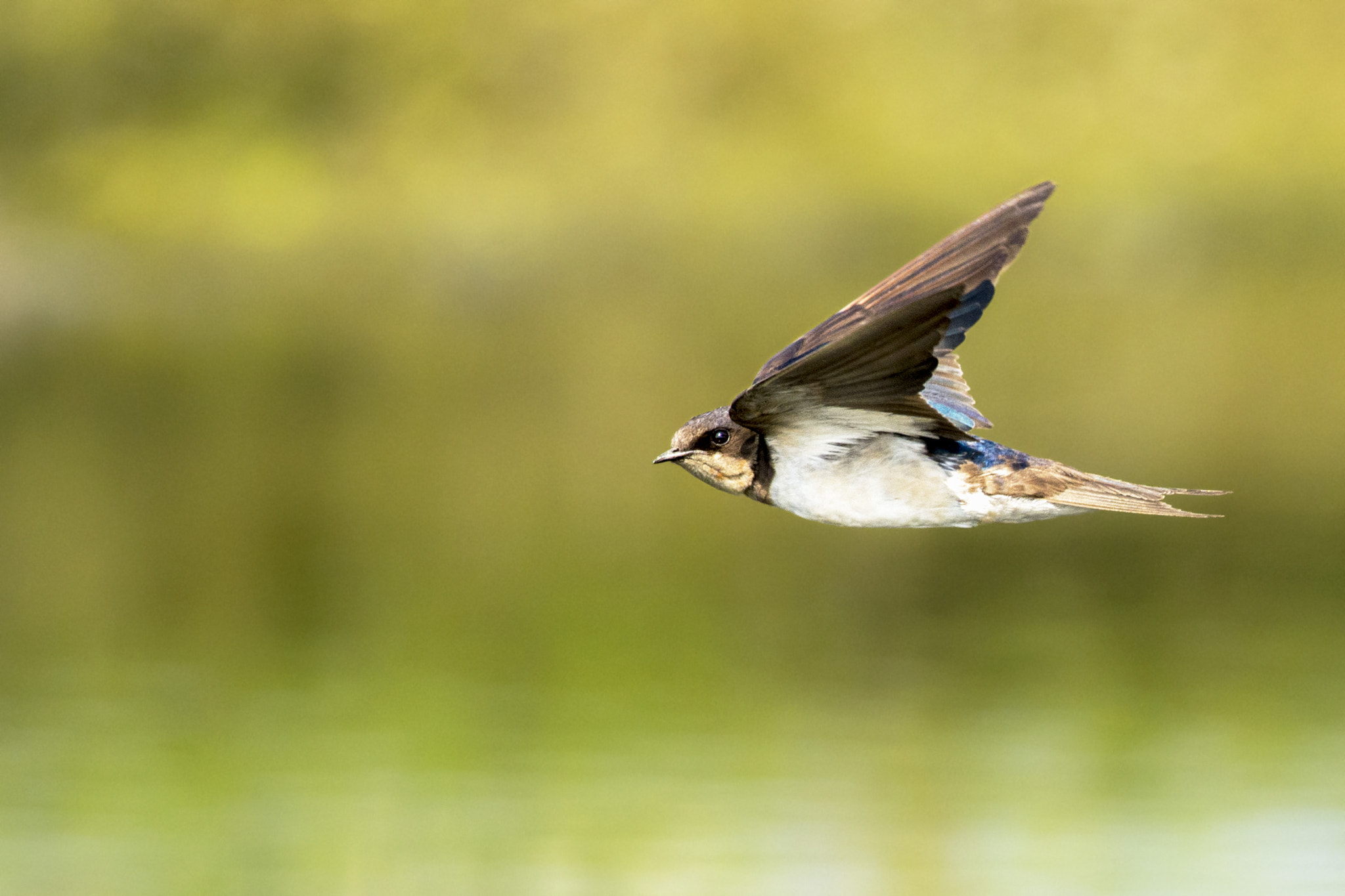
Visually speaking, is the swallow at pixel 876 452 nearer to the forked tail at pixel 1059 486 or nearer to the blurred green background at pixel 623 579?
the forked tail at pixel 1059 486

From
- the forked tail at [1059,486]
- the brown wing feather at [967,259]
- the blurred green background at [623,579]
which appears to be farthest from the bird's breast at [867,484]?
the blurred green background at [623,579]

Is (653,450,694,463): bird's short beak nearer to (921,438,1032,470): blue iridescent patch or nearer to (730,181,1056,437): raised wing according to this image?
(730,181,1056,437): raised wing

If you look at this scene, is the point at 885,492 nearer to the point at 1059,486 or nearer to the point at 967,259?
the point at 1059,486

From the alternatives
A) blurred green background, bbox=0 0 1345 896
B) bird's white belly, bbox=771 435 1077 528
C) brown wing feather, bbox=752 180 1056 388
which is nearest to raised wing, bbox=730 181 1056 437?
brown wing feather, bbox=752 180 1056 388

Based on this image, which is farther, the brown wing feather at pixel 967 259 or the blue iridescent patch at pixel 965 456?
the brown wing feather at pixel 967 259

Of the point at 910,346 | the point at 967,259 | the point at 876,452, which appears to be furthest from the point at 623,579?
the point at 910,346

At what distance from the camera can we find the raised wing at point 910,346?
4.73 metres

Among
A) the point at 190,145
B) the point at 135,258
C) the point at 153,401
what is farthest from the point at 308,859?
the point at 190,145

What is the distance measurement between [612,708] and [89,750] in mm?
5911

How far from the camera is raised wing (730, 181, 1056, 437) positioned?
473cm

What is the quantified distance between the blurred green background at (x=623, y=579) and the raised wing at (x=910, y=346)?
44.4 feet

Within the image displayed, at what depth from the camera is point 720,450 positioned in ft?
17.2

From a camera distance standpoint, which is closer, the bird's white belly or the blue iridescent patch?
the bird's white belly

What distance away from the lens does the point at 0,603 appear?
28.4 m
